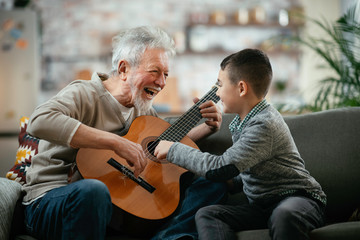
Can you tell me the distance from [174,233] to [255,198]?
13.8 inches

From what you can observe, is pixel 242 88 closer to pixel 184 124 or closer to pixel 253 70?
pixel 253 70

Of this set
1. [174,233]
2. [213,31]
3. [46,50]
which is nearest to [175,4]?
[213,31]

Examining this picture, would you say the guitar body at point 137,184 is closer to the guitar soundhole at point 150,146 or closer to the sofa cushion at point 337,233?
the guitar soundhole at point 150,146

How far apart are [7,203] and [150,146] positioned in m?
0.61

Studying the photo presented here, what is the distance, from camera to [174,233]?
4.78 ft

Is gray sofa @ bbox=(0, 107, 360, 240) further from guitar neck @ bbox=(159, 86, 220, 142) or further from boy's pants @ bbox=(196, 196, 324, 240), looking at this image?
boy's pants @ bbox=(196, 196, 324, 240)

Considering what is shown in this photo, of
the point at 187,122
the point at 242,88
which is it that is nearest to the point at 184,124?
the point at 187,122

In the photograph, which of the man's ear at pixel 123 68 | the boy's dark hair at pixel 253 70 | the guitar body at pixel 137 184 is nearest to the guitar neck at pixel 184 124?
the guitar body at pixel 137 184

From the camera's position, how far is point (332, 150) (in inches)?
69.8

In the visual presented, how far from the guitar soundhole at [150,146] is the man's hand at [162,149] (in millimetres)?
78

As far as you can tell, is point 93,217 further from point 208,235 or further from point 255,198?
point 255,198

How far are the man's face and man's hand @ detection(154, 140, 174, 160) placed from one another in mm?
324

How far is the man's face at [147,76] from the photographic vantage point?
176 cm

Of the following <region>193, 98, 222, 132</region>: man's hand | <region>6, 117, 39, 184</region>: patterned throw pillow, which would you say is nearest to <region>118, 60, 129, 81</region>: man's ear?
<region>193, 98, 222, 132</region>: man's hand
